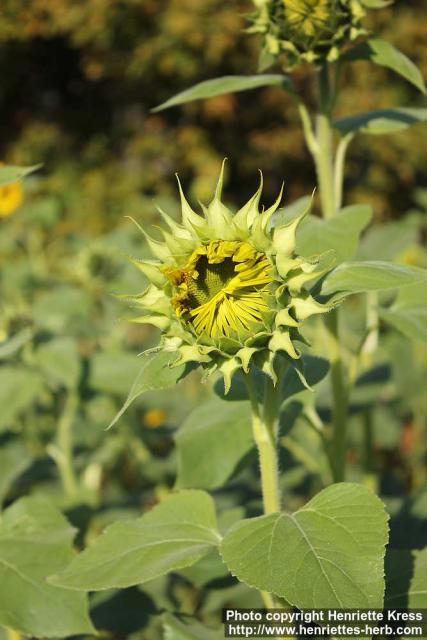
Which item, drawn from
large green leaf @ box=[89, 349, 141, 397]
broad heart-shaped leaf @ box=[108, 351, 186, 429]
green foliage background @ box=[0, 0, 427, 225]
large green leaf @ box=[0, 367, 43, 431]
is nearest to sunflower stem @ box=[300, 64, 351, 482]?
broad heart-shaped leaf @ box=[108, 351, 186, 429]

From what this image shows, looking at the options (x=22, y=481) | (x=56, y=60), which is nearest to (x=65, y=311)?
(x=22, y=481)

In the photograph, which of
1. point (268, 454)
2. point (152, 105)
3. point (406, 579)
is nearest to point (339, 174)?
point (268, 454)

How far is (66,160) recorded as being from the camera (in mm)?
8445

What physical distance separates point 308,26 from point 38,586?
1.07m

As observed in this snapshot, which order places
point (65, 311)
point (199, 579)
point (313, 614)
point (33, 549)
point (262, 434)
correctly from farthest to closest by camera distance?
1. point (65, 311)
2. point (199, 579)
3. point (33, 549)
4. point (262, 434)
5. point (313, 614)

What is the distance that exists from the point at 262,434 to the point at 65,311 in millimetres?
2002

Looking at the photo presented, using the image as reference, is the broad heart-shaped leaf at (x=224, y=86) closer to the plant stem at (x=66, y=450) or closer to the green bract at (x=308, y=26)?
the green bract at (x=308, y=26)

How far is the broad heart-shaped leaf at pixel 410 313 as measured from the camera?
1.63 metres

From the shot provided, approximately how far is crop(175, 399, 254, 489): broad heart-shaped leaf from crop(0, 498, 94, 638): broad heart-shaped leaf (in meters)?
0.25

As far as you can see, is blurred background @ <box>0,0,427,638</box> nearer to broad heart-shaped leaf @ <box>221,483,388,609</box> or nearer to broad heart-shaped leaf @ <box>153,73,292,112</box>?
broad heart-shaped leaf @ <box>153,73,292,112</box>

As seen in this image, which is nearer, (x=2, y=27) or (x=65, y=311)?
(x=65, y=311)

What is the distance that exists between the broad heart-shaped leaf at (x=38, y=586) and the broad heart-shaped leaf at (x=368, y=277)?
0.64 metres

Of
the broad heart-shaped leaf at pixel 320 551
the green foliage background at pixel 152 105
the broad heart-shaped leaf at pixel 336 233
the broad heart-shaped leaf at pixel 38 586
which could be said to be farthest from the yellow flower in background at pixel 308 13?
the green foliage background at pixel 152 105

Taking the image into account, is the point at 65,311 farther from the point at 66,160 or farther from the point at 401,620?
the point at 66,160
